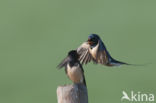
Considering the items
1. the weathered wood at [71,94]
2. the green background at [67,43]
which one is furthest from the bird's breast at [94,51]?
the green background at [67,43]

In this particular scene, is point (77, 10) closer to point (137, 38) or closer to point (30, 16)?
point (30, 16)

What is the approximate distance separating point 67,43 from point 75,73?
5.62 m

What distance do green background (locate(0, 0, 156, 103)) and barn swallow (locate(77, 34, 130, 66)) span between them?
2.34m

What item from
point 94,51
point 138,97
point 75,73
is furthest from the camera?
point 138,97

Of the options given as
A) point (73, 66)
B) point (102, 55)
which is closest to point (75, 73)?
point (73, 66)

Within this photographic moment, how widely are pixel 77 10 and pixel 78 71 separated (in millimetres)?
7816

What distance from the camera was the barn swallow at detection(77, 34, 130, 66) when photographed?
8.81m

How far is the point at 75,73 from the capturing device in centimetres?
837

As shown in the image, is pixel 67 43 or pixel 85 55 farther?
pixel 67 43

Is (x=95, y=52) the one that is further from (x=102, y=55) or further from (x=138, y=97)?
(x=138, y=97)

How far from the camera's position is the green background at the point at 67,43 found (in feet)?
39.2

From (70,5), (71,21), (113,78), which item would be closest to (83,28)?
(71,21)

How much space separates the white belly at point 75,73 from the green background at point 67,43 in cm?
296

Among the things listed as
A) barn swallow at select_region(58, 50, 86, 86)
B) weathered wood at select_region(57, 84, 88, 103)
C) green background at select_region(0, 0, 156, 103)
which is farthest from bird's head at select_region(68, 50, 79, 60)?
green background at select_region(0, 0, 156, 103)
